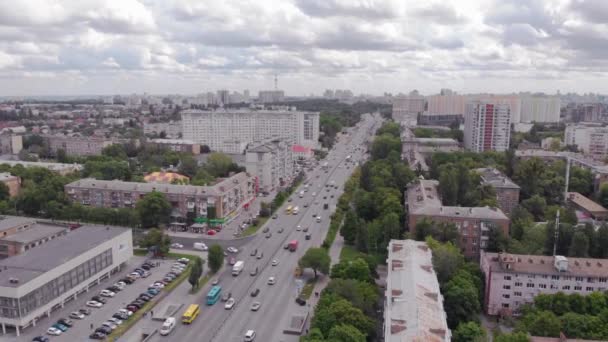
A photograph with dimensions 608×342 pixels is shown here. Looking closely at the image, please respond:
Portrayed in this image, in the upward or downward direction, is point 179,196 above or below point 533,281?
above

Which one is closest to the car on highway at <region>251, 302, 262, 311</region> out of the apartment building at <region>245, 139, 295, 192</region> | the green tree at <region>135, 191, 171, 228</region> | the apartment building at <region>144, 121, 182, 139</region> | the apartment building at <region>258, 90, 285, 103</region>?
the green tree at <region>135, 191, 171, 228</region>

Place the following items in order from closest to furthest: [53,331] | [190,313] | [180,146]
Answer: [53,331]
[190,313]
[180,146]

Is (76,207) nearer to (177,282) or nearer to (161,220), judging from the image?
(161,220)

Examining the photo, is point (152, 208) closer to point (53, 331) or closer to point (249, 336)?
point (53, 331)

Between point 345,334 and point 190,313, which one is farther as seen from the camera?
point 190,313

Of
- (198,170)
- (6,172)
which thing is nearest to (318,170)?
(198,170)

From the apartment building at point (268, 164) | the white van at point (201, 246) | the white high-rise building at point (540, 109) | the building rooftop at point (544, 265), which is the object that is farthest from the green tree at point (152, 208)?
the white high-rise building at point (540, 109)

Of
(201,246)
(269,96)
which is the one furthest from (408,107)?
(201,246)
